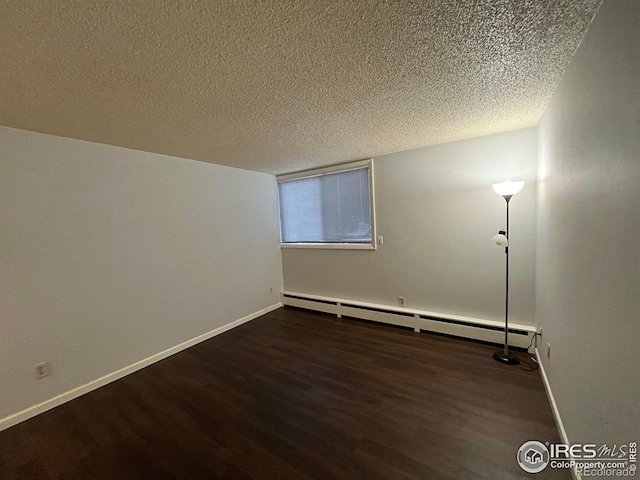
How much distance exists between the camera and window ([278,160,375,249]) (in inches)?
141

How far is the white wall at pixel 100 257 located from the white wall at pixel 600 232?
3425 millimetres

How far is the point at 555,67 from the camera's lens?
1.47 meters

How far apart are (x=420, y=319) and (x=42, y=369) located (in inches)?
145

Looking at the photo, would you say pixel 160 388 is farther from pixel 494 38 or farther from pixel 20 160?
pixel 494 38

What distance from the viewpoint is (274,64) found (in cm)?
134

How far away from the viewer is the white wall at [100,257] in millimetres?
1979

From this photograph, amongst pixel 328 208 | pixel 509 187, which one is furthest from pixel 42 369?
pixel 509 187

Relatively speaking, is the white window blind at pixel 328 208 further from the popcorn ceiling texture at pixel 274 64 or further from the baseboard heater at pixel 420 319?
the popcorn ceiling texture at pixel 274 64

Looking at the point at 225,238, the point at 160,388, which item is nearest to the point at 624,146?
the point at 160,388

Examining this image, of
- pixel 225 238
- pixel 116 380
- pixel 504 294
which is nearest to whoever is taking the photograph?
pixel 116 380

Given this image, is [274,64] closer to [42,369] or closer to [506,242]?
[506,242]

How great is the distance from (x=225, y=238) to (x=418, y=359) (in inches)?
110

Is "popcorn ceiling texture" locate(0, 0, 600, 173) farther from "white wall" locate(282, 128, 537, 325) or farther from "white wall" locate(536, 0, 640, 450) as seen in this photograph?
"white wall" locate(282, 128, 537, 325)

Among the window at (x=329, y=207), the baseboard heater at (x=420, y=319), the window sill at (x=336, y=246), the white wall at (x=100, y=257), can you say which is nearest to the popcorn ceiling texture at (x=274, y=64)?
the white wall at (x=100, y=257)
